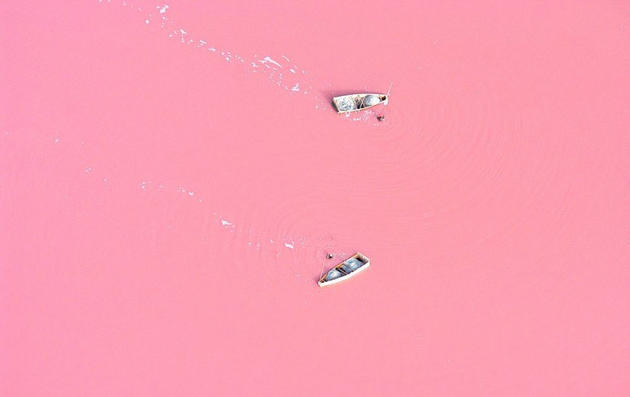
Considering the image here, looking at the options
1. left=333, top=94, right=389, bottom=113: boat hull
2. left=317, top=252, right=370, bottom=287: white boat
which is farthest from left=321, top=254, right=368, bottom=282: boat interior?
left=333, top=94, right=389, bottom=113: boat hull

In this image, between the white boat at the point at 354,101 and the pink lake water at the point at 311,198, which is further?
the white boat at the point at 354,101

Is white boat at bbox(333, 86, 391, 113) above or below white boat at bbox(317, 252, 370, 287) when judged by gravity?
above

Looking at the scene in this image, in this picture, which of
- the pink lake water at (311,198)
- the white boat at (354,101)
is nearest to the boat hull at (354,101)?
the white boat at (354,101)

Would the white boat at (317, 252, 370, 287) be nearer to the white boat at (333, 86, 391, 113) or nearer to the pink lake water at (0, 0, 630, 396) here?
the pink lake water at (0, 0, 630, 396)

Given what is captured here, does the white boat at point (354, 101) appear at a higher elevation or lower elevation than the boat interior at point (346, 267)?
higher

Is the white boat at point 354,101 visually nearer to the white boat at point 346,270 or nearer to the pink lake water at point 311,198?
the pink lake water at point 311,198

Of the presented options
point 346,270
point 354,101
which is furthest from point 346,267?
point 354,101
